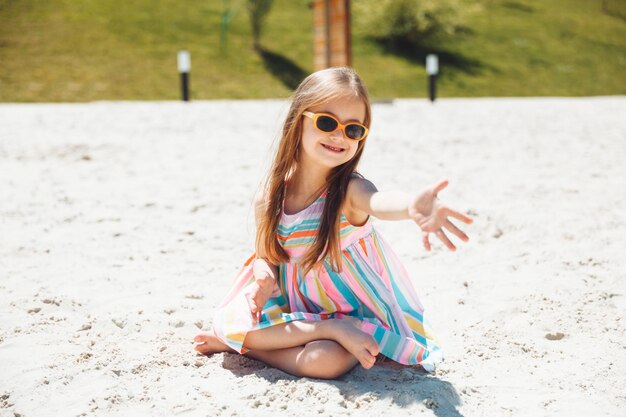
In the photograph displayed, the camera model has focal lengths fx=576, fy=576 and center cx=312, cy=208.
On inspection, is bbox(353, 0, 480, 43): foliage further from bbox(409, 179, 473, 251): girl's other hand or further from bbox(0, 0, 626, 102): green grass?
bbox(409, 179, 473, 251): girl's other hand

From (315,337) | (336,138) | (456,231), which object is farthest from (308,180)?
(456,231)

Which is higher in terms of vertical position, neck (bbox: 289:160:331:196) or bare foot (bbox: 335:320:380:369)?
neck (bbox: 289:160:331:196)

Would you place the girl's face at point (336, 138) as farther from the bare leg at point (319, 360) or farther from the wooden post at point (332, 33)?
the wooden post at point (332, 33)

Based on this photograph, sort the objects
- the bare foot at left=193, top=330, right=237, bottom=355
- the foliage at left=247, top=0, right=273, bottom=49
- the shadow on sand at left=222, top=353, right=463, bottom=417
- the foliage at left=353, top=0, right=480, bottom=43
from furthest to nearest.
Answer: the foliage at left=353, top=0, right=480, bottom=43
the foliage at left=247, top=0, right=273, bottom=49
the bare foot at left=193, top=330, right=237, bottom=355
the shadow on sand at left=222, top=353, right=463, bottom=417

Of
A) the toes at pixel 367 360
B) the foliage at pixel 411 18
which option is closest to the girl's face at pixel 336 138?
the toes at pixel 367 360

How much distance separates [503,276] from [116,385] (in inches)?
74.6

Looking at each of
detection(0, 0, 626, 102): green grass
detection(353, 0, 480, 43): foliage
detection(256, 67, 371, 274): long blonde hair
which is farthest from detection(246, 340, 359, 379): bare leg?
detection(353, 0, 480, 43): foliage

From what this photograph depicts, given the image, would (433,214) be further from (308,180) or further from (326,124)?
A: (308,180)

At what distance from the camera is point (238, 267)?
3143 mm

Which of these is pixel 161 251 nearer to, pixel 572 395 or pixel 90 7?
pixel 572 395

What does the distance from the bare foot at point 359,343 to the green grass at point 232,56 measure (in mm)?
11469

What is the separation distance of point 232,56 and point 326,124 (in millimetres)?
13831

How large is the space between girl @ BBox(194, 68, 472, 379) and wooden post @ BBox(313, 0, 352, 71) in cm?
836

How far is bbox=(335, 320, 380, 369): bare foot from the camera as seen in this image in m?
Answer: 1.84
